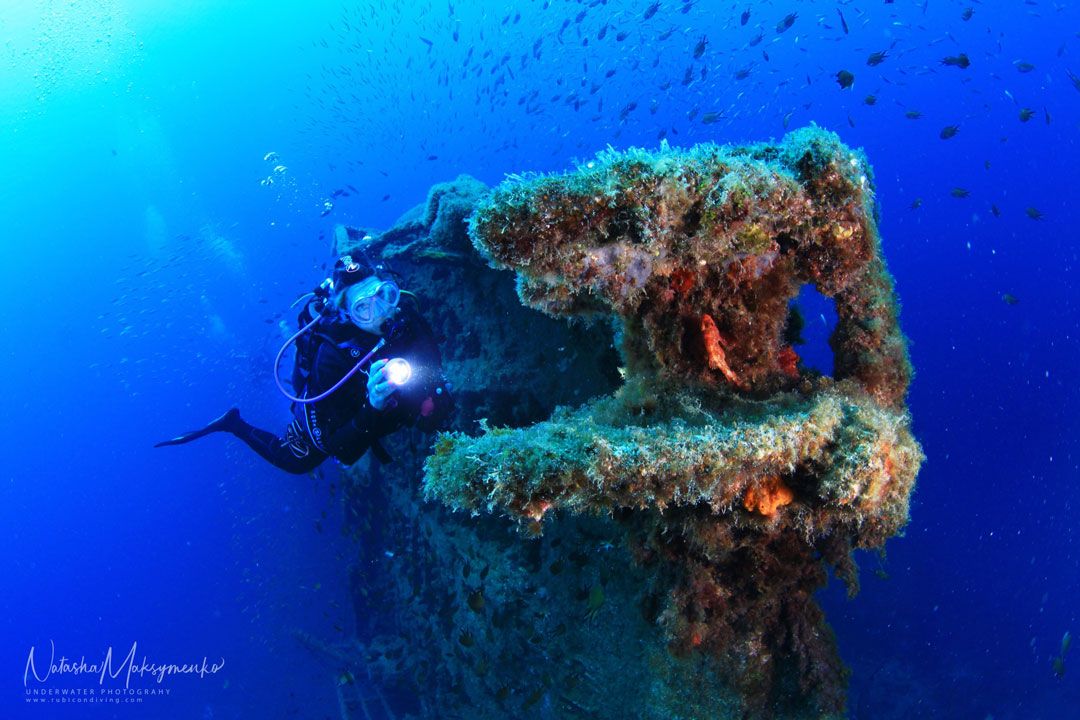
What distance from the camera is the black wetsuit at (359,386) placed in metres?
5.83

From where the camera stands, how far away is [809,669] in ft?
11.3

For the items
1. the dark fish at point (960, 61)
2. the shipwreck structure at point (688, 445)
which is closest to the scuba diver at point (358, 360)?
the shipwreck structure at point (688, 445)

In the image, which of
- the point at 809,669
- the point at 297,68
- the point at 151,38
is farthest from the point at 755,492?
the point at 151,38

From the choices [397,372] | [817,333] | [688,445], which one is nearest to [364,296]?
[397,372]

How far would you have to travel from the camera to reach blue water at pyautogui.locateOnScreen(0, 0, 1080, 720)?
17.5m

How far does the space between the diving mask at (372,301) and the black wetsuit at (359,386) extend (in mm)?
166

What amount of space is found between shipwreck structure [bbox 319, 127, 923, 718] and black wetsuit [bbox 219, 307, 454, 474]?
1.46 meters

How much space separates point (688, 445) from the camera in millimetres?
2002

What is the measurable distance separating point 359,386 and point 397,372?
74.0 inches

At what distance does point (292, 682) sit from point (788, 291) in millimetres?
16911

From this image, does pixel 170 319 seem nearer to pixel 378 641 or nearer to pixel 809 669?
pixel 378 641

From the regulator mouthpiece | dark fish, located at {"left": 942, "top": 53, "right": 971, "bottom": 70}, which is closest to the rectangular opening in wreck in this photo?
dark fish, located at {"left": 942, "top": 53, "right": 971, "bottom": 70}
